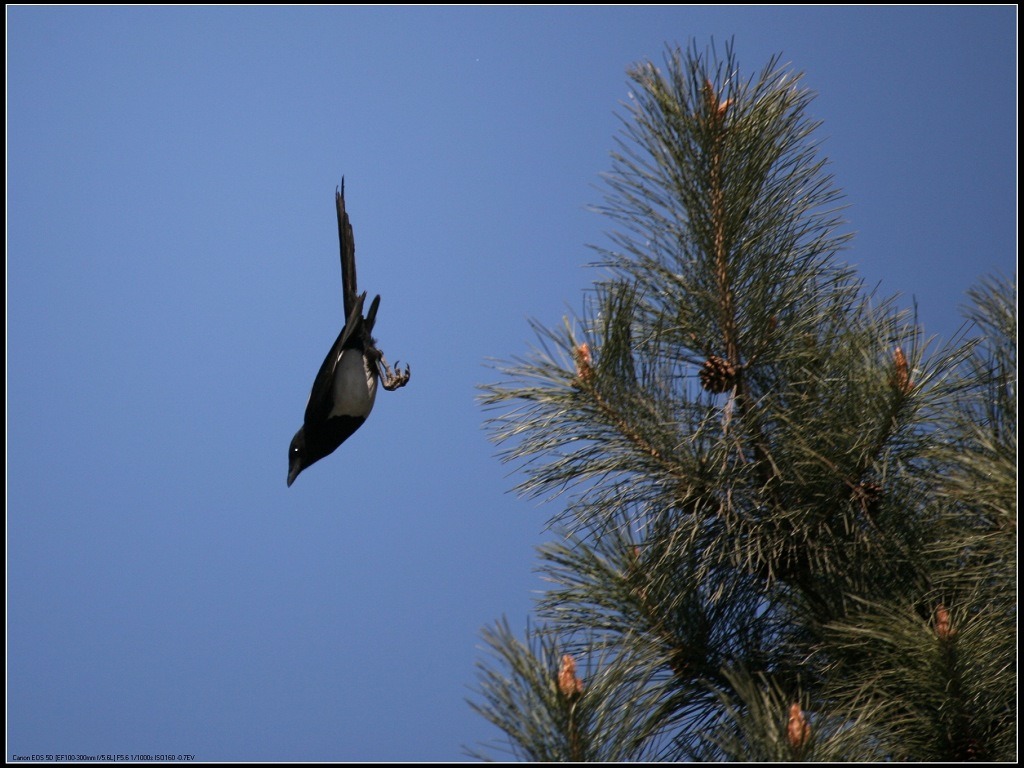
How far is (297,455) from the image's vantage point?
373 centimetres

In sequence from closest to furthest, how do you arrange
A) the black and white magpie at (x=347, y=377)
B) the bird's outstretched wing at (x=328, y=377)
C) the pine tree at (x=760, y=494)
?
the pine tree at (x=760, y=494) → the bird's outstretched wing at (x=328, y=377) → the black and white magpie at (x=347, y=377)

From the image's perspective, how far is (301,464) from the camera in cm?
368

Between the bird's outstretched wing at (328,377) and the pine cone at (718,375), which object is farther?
the bird's outstretched wing at (328,377)

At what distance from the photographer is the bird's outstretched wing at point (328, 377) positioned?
3154 mm

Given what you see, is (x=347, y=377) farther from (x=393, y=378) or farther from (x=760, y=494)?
(x=760, y=494)

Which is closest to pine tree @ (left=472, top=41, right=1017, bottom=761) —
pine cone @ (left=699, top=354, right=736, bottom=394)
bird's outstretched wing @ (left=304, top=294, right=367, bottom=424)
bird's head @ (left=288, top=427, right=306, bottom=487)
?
pine cone @ (left=699, top=354, right=736, bottom=394)

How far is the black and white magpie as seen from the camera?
3270 mm

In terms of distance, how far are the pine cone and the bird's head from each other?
1.98 meters

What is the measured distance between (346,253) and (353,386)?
46 centimetres

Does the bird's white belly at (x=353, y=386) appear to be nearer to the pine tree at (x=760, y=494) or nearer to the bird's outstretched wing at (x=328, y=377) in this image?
the bird's outstretched wing at (x=328, y=377)

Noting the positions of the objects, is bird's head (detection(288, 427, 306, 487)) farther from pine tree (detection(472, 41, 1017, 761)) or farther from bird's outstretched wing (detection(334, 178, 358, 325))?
pine tree (detection(472, 41, 1017, 761))

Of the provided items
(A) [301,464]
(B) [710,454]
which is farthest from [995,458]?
(A) [301,464]

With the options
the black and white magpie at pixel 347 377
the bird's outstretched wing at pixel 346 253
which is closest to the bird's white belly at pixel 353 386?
the black and white magpie at pixel 347 377

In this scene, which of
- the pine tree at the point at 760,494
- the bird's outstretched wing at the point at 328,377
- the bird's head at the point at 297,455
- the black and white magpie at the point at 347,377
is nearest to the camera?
the pine tree at the point at 760,494
